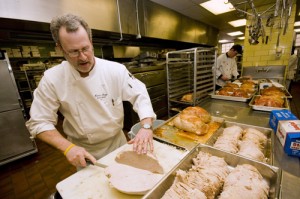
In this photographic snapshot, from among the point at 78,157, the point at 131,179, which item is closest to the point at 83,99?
the point at 78,157

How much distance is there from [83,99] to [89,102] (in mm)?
51

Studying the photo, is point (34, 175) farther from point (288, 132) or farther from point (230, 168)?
point (288, 132)

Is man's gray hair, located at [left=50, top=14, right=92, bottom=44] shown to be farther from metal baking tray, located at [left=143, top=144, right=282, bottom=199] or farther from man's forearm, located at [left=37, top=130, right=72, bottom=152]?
metal baking tray, located at [left=143, top=144, right=282, bottom=199]

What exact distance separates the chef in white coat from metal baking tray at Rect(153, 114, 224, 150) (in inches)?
6.3

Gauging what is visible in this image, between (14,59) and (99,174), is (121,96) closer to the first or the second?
(99,174)

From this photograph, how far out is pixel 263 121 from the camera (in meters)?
1.40

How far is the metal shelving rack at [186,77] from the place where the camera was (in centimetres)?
220

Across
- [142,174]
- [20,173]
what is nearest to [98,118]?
[142,174]

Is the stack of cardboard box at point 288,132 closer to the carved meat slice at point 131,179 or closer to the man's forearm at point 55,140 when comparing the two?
the carved meat slice at point 131,179

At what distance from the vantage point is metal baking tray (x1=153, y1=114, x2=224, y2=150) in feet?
3.79

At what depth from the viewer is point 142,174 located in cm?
81

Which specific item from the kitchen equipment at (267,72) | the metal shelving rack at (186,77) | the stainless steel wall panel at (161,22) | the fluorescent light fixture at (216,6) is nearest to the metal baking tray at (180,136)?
the metal shelving rack at (186,77)

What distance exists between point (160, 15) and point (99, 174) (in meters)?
3.93

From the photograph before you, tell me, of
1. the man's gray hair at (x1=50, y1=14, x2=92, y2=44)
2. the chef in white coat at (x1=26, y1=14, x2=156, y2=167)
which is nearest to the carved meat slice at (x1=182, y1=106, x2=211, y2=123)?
the chef in white coat at (x1=26, y1=14, x2=156, y2=167)
